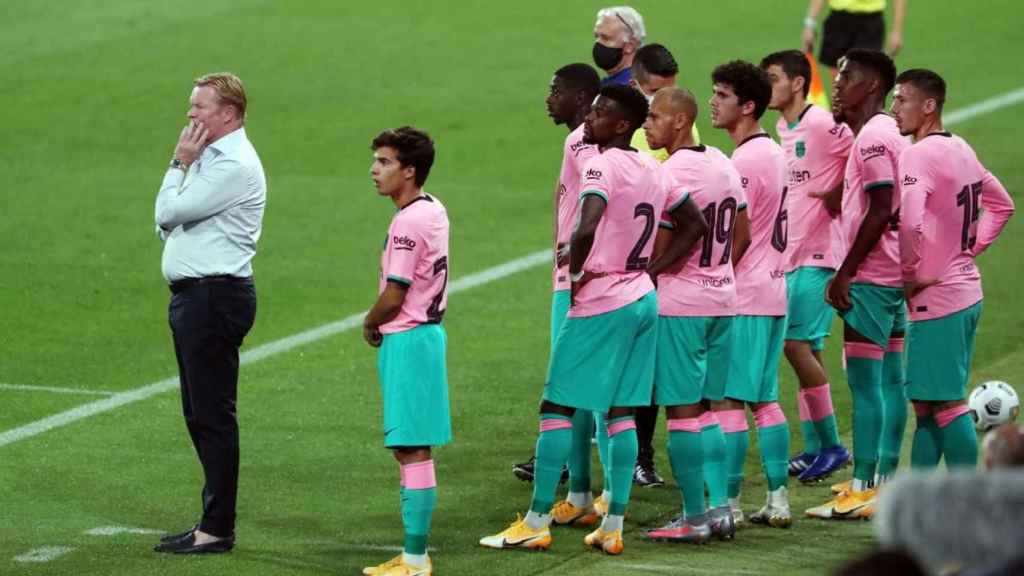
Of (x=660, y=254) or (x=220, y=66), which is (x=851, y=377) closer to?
(x=660, y=254)

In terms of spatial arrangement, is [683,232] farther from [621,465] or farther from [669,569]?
[669,569]

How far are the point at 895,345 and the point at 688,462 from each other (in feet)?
5.76

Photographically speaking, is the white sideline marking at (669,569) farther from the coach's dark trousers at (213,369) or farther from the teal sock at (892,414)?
the coach's dark trousers at (213,369)

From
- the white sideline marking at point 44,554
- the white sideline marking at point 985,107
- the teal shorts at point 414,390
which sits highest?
the white sideline marking at point 985,107

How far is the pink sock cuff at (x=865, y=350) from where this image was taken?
385 inches

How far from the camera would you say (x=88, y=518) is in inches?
366

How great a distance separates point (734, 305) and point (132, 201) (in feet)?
30.5

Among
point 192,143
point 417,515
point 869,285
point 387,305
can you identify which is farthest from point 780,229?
point 192,143

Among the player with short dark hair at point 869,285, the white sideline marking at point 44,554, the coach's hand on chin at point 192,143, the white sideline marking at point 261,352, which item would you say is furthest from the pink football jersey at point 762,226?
the white sideline marking at point 261,352

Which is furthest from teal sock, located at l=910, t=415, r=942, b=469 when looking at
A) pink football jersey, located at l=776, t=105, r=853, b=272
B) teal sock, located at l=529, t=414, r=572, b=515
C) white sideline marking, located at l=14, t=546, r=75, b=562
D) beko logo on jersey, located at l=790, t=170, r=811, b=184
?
white sideline marking, located at l=14, t=546, r=75, b=562

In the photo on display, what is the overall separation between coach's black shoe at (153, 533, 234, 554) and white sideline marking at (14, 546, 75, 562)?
43 centimetres

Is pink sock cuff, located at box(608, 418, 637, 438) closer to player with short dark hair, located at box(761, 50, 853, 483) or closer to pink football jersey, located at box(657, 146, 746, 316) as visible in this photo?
pink football jersey, located at box(657, 146, 746, 316)

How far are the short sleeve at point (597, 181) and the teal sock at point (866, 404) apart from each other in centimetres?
215

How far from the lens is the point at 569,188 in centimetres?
957
